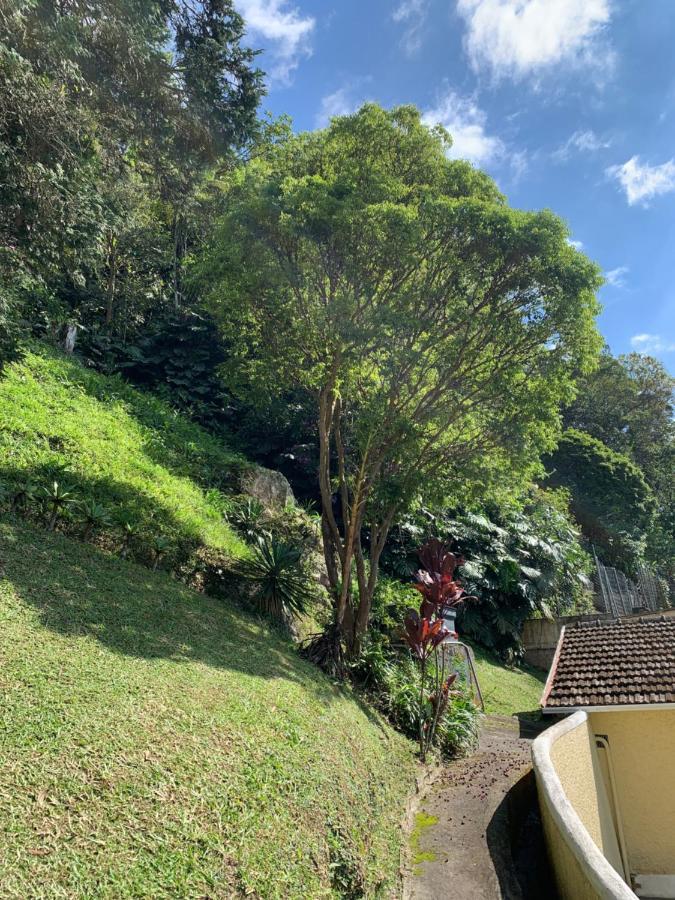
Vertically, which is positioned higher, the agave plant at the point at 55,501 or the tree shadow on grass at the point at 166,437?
the tree shadow on grass at the point at 166,437

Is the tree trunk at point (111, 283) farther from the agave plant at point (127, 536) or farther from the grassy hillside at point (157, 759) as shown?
the grassy hillside at point (157, 759)

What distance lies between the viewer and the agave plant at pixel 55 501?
21.7 feet

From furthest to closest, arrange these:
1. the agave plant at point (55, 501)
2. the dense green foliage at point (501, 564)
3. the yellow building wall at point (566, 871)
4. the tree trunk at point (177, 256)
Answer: the tree trunk at point (177, 256) → the dense green foliage at point (501, 564) → the agave plant at point (55, 501) → the yellow building wall at point (566, 871)

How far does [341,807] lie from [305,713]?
1.10 m

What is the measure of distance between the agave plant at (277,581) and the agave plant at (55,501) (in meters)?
3.16

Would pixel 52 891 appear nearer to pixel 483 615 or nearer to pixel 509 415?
pixel 509 415

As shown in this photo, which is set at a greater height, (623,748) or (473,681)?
(623,748)

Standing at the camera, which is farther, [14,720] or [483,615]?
[483,615]

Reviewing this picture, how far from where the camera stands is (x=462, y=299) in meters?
9.05

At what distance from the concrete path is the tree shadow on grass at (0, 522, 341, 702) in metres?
1.82

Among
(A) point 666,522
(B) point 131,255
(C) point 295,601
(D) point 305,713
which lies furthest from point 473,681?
(A) point 666,522

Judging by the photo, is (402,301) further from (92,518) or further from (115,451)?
(115,451)

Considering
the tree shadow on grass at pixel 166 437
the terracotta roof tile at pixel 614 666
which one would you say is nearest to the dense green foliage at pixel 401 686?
the terracotta roof tile at pixel 614 666

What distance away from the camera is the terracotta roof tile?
7831 mm
